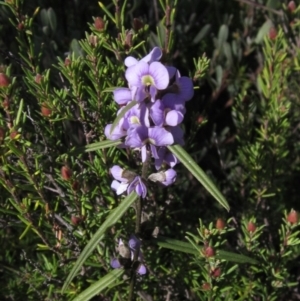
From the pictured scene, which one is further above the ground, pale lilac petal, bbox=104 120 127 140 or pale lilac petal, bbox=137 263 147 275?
pale lilac petal, bbox=104 120 127 140

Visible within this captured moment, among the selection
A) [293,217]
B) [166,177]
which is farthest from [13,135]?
[293,217]

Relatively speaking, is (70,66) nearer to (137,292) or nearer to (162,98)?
(162,98)

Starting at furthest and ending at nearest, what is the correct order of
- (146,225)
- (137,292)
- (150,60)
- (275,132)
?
(275,132) → (137,292) → (146,225) → (150,60)

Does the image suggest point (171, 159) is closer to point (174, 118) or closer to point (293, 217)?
point (174, 118)

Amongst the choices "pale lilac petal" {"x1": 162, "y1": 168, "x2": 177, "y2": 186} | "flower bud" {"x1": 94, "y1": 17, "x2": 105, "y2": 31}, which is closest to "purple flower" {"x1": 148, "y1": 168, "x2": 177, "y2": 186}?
"pale lilac petal" {"x1": 162, "y1": 168, "x2": 177, "y2": 186}

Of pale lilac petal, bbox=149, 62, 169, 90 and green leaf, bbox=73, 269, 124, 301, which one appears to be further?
green leaf, bbox=73, 269, 124, 301

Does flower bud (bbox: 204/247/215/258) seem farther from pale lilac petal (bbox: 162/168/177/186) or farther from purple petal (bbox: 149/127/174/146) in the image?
purple petal (bbox: 149/127/174/146)

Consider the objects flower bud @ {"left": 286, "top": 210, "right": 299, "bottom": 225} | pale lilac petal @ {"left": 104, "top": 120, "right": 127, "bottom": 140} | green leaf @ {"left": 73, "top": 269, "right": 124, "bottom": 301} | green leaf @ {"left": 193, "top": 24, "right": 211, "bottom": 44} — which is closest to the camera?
pale lilac petal @ {"left": 104, "top": 120, "right": 127, "bottom": 140}

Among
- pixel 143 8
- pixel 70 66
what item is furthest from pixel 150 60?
pixel 143 8
